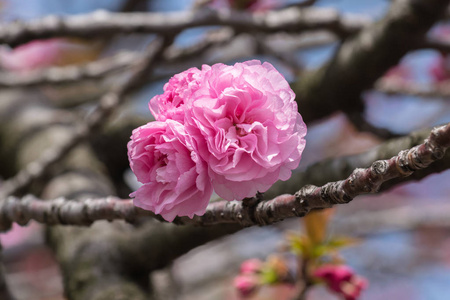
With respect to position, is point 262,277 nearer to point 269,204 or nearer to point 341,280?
point 341,280

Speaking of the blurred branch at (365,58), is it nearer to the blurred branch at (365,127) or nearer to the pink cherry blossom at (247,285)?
the blurred branch at (365,127)

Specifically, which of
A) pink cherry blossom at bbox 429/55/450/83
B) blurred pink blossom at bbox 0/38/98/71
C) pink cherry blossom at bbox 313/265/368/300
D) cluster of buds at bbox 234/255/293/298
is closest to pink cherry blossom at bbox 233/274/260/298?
cluster of buds at bbox 234/255/293/298

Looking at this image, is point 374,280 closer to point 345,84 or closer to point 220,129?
point 345,84

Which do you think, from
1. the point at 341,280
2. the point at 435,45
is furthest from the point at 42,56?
the point at 341,280

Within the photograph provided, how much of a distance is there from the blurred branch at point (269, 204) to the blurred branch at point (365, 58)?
91 cm

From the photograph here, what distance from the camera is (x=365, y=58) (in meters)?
1.49

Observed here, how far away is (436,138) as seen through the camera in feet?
1.75

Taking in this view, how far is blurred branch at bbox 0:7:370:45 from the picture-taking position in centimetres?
134

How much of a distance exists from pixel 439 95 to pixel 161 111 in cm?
179

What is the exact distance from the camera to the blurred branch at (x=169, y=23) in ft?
4.39

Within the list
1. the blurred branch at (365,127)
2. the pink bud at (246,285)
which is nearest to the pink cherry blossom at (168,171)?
the pink bud at (246,285)

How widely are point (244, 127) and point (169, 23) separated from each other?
0.96 metres

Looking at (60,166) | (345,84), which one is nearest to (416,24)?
(345,84)

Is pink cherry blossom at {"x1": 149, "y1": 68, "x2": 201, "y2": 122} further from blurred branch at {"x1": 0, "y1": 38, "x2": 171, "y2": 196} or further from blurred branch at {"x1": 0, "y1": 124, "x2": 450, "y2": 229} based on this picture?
blurred branch at {"x1": 0, "y1": 38, "x2": 171, "y2": 196}
